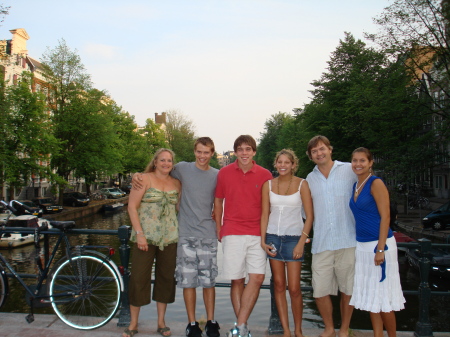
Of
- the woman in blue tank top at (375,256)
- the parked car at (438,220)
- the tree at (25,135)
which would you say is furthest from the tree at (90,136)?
the woman in blue tank top at (375,256)

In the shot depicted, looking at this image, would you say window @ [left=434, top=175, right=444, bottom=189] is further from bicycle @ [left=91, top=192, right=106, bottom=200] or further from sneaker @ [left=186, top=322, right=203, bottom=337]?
sneaker @ [left=186, top=322, right=203, bottom=337]

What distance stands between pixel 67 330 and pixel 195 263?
136 centimetres

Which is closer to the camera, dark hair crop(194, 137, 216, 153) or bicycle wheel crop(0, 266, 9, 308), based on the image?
dark hair crop(194, 137, 216, 153)

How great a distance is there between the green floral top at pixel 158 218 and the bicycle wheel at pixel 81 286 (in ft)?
1.50

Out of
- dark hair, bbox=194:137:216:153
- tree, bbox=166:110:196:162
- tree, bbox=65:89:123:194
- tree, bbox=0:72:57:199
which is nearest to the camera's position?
dark hair, bbox=194:137:216:153

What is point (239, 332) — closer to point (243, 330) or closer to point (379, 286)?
point (243, 330)

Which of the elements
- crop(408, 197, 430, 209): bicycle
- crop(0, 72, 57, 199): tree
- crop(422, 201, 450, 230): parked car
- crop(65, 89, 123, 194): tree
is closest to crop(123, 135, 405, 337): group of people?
crop(422, 201, 450, 230): parked car

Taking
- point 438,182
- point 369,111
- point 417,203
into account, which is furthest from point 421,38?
point 438,182

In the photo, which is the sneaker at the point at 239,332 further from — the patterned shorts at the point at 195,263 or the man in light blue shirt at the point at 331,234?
the man in light blue shirt at the point at 331,234

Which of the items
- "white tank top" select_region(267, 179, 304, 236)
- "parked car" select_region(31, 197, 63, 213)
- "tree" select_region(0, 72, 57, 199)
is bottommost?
"parked car" select_region(31, 197, 63, 213)

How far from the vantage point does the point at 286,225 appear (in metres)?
3.93

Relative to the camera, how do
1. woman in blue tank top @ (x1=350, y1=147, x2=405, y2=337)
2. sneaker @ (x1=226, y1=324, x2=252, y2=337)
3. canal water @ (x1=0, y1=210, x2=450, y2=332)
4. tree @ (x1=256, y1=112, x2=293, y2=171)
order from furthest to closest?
tree @ (x1=256, y1=112, x2=293, y2=171), canal water @ (x1=0, y1=210, x2=450, y2=332), sneaker @ (x1=226, y1=324, x2=252, y2=337), woman in blue tank top @ (x1=350, y1=147, x2=405, y2=337)

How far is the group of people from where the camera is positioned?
3.87 m

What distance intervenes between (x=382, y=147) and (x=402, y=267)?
1402 cm
